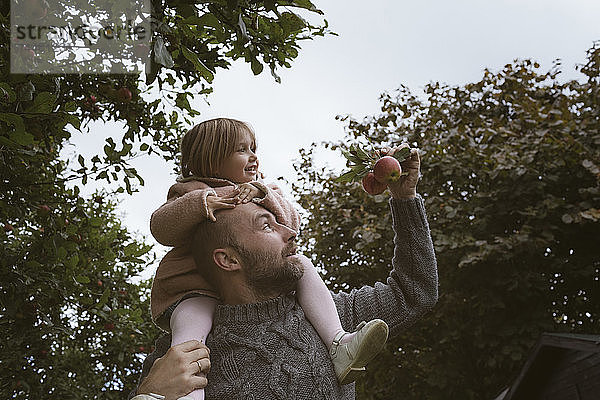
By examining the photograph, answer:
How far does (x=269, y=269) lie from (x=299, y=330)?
17 cm

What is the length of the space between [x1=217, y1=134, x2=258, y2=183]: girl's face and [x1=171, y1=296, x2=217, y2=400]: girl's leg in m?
0.34

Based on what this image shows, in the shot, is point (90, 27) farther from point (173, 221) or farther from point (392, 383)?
point (392, 383)

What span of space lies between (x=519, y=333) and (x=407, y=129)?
3053mm

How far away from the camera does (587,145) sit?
21.9 feet

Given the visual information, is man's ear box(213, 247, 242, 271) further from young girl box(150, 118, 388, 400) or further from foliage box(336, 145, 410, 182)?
foliage box(336, 145, 410, 182)

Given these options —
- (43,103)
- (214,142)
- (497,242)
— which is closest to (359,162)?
(214,142)

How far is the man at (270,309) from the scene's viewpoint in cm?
148

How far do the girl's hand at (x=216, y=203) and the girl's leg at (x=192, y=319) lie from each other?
0.22 meters

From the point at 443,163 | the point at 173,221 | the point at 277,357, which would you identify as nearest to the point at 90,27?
the point at 173,221

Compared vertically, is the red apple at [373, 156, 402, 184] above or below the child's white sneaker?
above

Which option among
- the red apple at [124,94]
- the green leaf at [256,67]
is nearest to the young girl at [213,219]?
the green leaf at [256,67]

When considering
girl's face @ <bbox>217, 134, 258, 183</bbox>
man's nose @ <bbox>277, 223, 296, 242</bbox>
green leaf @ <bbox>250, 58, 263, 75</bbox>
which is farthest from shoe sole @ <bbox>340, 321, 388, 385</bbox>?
green leaf @ <bbox>250, 58, 263, 75</bbox>

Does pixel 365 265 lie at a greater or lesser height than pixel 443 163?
lesser

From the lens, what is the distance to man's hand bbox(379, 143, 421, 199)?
5.71ft
